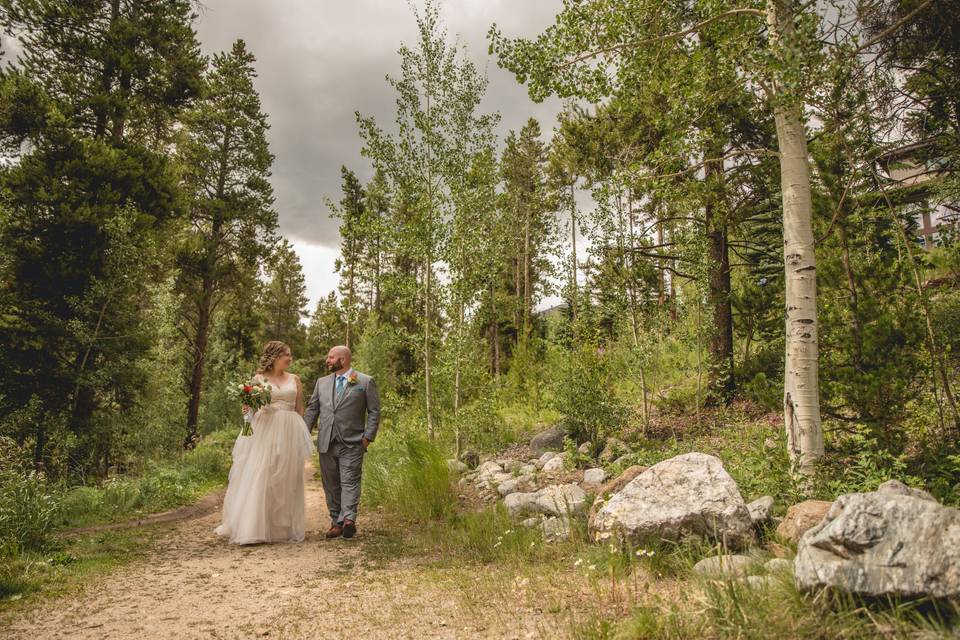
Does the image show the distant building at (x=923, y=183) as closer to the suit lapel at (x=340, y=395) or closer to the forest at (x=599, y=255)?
the forest at (x=599, y=255)

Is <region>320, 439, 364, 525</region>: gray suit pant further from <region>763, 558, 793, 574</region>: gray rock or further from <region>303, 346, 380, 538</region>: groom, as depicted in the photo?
<region>763, 558, 793, 574</region>: gray rock

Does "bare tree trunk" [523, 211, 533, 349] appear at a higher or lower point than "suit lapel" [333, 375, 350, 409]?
higher

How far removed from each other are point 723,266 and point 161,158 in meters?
13.5

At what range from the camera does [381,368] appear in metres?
22.5

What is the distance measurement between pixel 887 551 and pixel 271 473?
5981 mm

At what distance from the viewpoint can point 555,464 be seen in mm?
8500

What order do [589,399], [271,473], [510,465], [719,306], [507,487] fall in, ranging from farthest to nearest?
1. [719,306]
2. [589,399]
3. [510,465]
4. [507,487]
5. [271,473]

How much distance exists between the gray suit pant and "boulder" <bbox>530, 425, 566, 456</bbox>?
484cm

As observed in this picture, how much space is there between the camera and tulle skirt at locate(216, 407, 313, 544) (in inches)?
238

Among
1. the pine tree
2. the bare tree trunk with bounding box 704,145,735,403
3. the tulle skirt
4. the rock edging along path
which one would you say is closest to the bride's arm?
the tulle skirt

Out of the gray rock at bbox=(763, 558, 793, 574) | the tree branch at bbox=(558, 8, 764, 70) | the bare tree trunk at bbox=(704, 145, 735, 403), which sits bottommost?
the gray rock at bbox=(763, 558, 793, 574)

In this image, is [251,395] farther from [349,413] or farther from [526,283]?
[526,283]

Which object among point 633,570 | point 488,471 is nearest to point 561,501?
point 633,570

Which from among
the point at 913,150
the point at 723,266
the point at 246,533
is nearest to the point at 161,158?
the point at 246,533
